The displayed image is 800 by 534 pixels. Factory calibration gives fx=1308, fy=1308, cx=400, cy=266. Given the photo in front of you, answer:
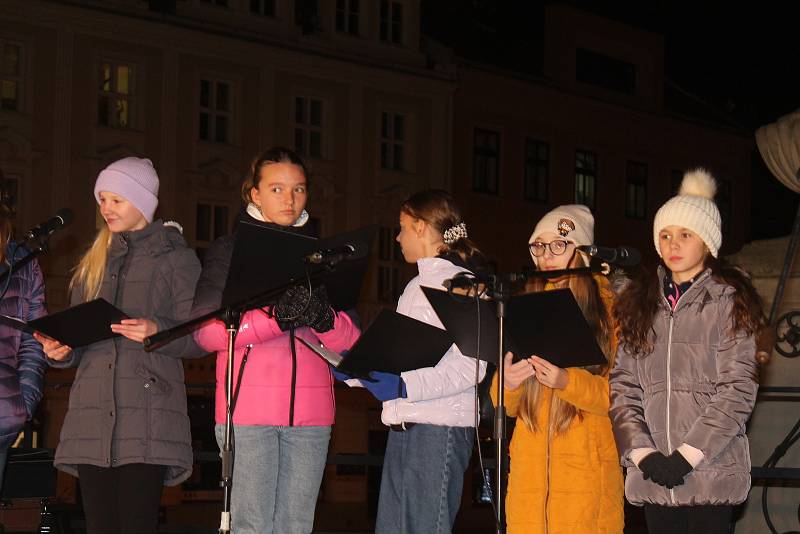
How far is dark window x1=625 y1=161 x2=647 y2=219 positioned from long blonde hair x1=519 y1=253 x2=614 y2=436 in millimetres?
28961

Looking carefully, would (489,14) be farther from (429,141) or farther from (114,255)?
(114,255)

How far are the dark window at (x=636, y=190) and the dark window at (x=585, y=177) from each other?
1.22 meters

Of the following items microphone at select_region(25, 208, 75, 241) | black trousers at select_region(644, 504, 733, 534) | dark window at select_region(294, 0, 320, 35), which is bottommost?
black trousers at select_region(644, 504, 733, 534)

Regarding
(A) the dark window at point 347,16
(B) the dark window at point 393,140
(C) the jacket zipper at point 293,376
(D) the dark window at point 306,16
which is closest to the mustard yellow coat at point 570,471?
(C) the jacket zipper at point 293,376

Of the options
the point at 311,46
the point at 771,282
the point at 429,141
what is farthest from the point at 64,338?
the point at 429,141

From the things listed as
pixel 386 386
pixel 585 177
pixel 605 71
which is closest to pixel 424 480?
pixel 386 386

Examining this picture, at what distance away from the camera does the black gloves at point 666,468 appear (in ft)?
14.8

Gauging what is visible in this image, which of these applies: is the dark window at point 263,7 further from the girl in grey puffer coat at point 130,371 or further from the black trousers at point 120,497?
the black trousers at point 120,497

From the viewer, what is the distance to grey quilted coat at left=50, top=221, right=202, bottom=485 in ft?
15.8

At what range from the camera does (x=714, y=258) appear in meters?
4.85

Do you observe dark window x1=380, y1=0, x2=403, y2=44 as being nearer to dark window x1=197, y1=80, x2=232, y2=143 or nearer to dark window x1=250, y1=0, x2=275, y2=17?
dark window x1=250, y1=0, x2=275, y2=17

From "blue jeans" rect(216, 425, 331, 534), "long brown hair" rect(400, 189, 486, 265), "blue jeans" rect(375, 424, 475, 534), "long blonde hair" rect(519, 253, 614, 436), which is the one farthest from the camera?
"long brown hair" rect(400, 189, 486, 265)

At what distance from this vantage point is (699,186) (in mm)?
5000

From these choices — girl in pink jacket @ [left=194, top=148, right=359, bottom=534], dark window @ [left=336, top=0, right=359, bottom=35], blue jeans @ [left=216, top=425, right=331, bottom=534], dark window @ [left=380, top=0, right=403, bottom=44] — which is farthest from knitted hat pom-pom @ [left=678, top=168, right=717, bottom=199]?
dark window @ [left=380, top=0, right=403, bottom=44]
